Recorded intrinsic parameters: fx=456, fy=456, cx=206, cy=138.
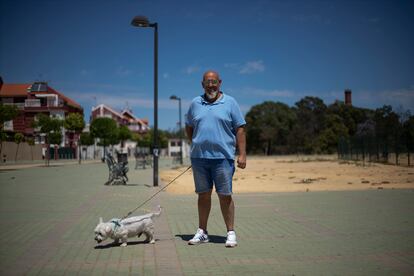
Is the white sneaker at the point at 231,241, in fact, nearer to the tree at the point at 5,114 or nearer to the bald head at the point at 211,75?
the bald head at the point at 211,75

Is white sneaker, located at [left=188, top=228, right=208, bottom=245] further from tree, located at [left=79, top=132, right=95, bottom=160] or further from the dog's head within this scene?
tree, located at [left=79, top=132, right=95, bottom=160]

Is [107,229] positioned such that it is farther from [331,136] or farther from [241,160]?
[331,136]

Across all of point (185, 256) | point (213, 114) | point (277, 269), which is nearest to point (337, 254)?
point (277, 269)

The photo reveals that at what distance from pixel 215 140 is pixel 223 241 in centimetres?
136

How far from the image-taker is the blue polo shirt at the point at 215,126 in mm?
5383

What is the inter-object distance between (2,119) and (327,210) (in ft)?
70.4

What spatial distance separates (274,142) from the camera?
3553 inches

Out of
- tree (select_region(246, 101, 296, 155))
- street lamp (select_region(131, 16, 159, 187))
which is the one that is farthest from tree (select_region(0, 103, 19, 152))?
tree (select_region(246, 101, 296, 155))

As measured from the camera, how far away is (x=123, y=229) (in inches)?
216

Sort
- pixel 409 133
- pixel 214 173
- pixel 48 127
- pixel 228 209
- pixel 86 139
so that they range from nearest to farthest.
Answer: pixel 214 173
pixel 228 209
pixel 409 133
pixel 48 127
pixel 86 139

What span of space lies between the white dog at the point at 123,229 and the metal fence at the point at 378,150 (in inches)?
990

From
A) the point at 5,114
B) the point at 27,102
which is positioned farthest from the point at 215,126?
the point at 27,102

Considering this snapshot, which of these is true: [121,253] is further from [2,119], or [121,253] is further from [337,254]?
[2,119]

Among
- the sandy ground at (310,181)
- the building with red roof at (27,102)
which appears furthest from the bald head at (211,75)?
the building with red roof at (27,102)
